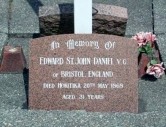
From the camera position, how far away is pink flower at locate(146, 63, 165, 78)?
606 centimetres

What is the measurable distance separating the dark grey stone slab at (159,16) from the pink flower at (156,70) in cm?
111

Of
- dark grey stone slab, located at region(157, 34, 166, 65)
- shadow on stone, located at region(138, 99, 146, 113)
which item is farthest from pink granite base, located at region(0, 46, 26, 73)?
dark grey stone slab, located at region(157, 34, 166, 65)

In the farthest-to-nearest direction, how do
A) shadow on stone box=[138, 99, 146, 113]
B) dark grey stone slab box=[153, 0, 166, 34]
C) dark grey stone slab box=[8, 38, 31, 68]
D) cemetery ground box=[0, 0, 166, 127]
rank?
dark grey stone slab box=[153, 0, 166, 34] → dark grey stone slab box=[8, 38, 31, 68] → shadow on stone box=[138, 99, 146, 113] → cemetery ground box=[0, 0, 166, 127]

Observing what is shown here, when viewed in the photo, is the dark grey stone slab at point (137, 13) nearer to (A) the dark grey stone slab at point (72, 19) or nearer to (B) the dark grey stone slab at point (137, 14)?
(B) the dark grey stone slab at point (137, 14)

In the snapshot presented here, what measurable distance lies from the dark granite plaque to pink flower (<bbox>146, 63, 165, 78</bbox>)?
738mm

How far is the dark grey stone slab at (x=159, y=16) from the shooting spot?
719cm

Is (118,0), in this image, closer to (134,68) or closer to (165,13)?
(165,13)

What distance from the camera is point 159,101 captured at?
5770mm

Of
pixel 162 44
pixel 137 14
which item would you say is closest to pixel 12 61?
pixel 162 44

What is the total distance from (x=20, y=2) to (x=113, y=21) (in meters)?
1.80

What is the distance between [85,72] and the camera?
17.7 ft

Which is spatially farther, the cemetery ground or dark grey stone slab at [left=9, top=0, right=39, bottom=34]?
dark grey stone slab at [left=9, top=0, right=39, bottom=34]

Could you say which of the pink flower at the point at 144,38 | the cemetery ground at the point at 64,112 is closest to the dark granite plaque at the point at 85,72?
the cemetery ground at the point at 64,112

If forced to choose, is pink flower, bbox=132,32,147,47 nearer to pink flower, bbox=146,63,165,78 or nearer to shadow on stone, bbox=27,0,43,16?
pink flower, bbox=146,63,165,78
